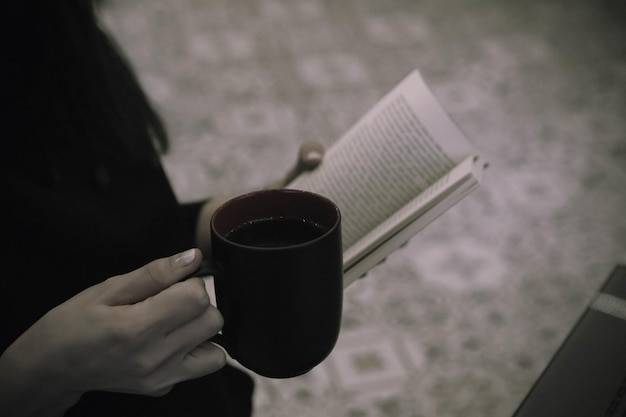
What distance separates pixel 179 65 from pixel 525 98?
131cm

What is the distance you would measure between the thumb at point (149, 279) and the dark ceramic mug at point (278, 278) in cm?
2

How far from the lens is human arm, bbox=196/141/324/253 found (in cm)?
75

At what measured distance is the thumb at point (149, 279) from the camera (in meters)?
0.42

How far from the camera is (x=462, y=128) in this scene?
153cm

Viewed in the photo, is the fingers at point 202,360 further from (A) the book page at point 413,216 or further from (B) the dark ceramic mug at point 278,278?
(A) the book page at point 413,216

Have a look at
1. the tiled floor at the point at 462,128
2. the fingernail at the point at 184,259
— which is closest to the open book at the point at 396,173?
the fingernail at the point at 184,259

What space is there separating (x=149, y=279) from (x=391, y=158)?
34cm

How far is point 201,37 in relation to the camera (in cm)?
234

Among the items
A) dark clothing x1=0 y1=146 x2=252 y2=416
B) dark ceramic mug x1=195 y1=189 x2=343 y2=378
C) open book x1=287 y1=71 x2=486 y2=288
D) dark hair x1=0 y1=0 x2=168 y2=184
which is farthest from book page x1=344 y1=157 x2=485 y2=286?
dark hair x1=0 y1=0 x2=168 y2=184

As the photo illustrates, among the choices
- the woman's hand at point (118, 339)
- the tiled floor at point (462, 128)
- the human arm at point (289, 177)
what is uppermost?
the woman's hand at point (118, 339)

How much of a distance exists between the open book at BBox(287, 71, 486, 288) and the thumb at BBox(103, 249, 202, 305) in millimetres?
218

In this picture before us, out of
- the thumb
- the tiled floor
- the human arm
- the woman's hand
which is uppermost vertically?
the thumb

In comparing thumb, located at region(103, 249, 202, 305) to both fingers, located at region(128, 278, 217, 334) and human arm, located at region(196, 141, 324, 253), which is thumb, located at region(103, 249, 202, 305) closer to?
fingers, located at region(128, 278, 217, 334)

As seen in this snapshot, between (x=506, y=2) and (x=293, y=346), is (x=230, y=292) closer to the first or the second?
(x=293, y=346)
